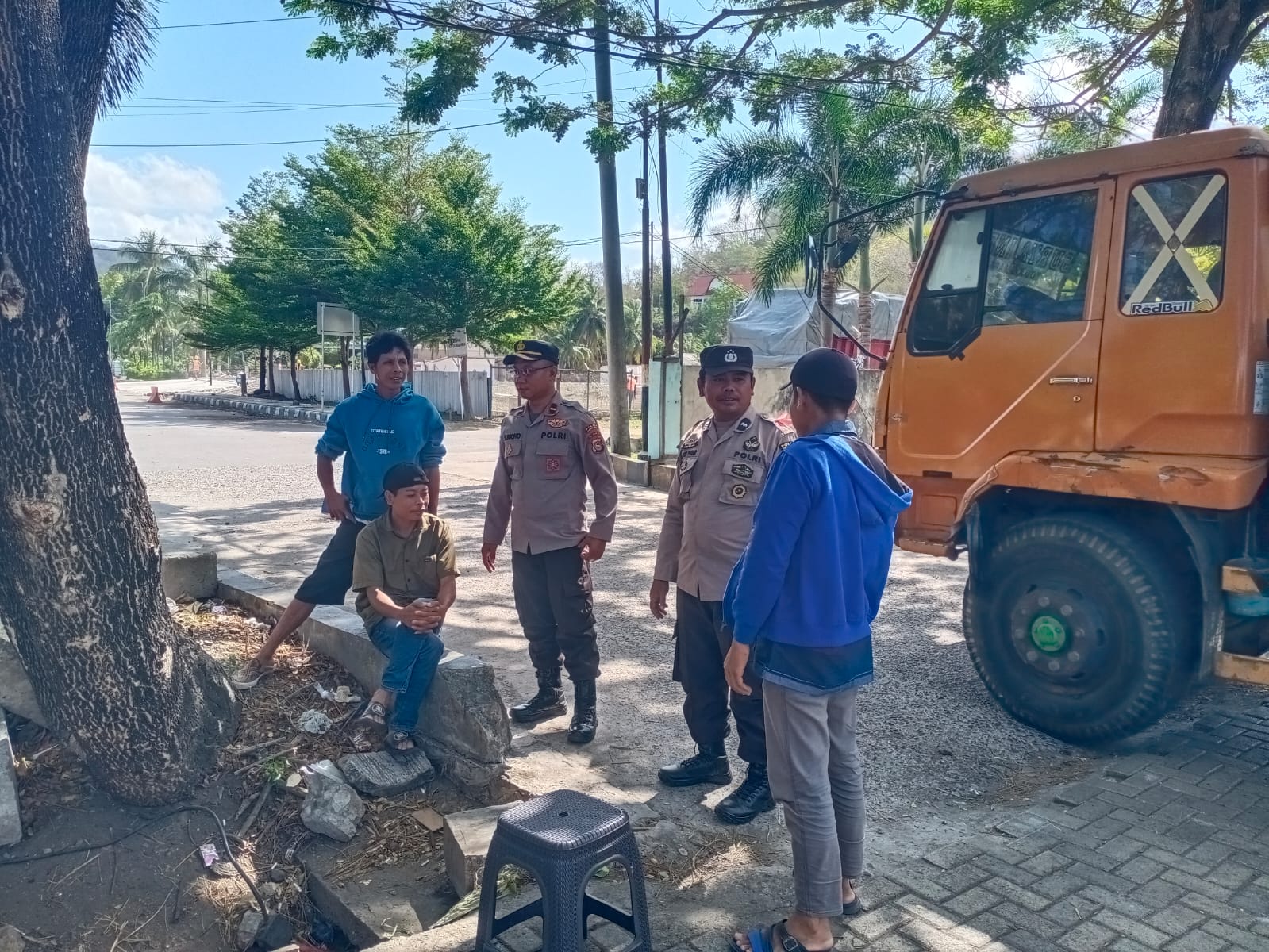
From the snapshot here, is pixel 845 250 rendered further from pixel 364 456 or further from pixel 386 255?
pixel 386 255

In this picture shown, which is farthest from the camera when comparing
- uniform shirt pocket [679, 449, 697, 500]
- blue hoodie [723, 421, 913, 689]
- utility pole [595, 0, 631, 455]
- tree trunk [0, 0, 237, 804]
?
utility pole [595, 0, 631, 455]

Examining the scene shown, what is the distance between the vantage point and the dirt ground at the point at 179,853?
10.9 ft

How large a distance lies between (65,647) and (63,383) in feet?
3.00

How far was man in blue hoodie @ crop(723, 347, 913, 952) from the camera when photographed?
107 inches

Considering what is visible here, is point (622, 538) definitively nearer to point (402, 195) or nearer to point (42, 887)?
point (42, 887)

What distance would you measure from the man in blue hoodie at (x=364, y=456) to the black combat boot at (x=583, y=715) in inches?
41.4

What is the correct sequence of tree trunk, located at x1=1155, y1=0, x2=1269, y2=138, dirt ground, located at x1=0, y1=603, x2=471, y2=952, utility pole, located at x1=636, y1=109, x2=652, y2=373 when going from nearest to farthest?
dirt ground, located at x1=0, y1=603, x2=471, y2=952, tree trunk, located at x1=1155, y1=0, x2=1269, y2=138, utility pole, located at x1=636, y1=109, x2=652, y2=373

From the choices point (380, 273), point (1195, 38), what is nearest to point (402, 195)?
point (380, 273)

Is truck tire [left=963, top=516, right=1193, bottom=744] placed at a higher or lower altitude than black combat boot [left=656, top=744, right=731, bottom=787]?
higher

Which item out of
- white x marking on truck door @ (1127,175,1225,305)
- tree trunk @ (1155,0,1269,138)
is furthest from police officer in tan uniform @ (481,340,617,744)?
tree trunk @ (1155,0,1269,138)

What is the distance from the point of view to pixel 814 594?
2.75 metres

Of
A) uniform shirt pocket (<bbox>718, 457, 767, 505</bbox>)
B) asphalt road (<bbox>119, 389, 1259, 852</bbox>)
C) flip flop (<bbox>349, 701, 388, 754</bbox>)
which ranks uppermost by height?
uniform shirt pocket (<bbox>718, 457, 767, 505</bbox>)

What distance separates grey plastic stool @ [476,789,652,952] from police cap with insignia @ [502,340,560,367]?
210 cm

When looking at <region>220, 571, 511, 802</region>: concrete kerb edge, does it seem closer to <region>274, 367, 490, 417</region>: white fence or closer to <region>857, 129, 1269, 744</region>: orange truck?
<region>857, 129, 1269, 744</region>: orange truck
